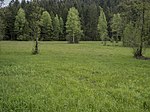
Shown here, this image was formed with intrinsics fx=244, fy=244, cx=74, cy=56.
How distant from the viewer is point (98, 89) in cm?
1165

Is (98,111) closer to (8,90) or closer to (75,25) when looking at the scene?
(8,90)

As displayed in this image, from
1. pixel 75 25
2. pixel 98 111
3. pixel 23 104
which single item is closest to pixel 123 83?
pixel 98 111

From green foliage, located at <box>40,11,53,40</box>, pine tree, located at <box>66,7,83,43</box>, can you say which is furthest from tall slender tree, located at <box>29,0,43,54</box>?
green foliage, located at <box>40,11,53,40</box>

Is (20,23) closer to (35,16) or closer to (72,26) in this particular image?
(72,26)

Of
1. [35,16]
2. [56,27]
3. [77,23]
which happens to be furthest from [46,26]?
[35,16]

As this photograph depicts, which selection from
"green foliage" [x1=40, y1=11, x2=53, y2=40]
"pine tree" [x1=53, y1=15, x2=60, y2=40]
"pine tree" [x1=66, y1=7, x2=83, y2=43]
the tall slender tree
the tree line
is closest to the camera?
the tree line

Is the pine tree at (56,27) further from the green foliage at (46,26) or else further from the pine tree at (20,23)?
the pine tree at (20,23)

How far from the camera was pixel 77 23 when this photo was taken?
77.2 metres

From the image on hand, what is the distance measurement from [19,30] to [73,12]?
2136 centimetres

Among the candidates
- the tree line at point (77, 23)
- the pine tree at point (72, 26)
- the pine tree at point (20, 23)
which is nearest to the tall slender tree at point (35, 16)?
the tree line at point (77, 23)

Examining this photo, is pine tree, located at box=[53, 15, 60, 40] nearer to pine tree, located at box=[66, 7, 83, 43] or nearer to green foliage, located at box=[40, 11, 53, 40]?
green foliage, located at box=[40, 11, 53, 40]

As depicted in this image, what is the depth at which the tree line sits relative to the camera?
100.0 ft

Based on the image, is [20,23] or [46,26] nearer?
[20,23]

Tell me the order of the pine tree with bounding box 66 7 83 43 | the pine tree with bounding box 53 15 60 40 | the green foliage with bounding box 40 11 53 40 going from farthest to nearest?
1. the pine tree with bounding box 53 15 60 40
2. the green foliage with bounding box 40 11 53 40
3. the pine tree with bounding box 66 7 83 43
